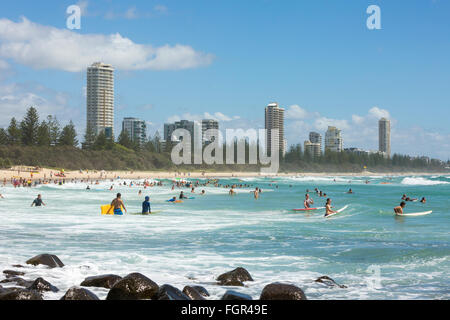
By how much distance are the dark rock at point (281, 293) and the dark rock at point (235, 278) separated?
193 centimetres

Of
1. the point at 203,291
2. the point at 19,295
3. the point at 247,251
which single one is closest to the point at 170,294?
the point at 203,291

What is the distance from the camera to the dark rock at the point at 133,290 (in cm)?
867

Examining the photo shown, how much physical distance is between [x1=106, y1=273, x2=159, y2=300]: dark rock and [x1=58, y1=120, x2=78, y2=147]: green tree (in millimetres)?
123945

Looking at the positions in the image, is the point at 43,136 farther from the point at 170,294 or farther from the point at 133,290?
the point at 170,294

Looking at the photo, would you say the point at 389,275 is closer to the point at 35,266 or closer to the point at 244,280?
the point at 244,280

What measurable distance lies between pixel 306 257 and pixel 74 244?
8.01m

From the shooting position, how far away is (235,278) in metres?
10.7

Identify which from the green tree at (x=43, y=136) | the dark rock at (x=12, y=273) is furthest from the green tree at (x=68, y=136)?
the dark rock at (x=12, y=273)

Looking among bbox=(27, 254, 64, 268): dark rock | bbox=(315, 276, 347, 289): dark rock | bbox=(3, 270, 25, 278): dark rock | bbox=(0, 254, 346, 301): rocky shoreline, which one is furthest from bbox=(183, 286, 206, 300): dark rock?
bbox=(27, 254, 64, 268): dark rock

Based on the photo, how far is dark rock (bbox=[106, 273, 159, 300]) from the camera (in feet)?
28.5

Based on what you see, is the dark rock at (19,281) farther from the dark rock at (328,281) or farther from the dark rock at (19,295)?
the dark rock at (328,281)

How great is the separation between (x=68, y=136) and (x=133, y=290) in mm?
124763

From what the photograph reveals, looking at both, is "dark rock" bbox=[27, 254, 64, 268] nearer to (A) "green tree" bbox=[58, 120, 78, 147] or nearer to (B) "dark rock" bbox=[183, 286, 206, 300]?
(B) "dark rock" bbox=[183, 286, 206, 300]

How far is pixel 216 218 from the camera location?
90.0ft
